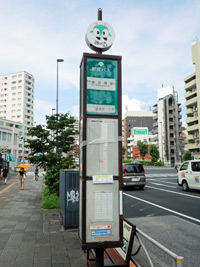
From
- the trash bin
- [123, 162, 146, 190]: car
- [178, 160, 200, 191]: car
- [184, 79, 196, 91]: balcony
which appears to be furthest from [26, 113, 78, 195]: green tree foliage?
[184, 79, 196, 91]: balcony

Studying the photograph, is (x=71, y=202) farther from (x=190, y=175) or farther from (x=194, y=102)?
(x=194, y=102)

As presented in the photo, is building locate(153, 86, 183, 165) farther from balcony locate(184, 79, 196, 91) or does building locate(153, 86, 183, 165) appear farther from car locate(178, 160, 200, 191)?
car locate(178, 160, 200, 191)

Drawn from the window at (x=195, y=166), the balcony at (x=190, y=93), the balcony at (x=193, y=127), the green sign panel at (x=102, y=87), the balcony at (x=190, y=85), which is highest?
the balcony at (x=190, y=85)

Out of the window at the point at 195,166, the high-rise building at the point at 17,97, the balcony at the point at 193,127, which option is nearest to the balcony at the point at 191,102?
the balcony at the point at 193,127

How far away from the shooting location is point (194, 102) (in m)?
60.5

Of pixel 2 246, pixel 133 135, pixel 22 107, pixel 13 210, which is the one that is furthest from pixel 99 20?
pixel 133 135

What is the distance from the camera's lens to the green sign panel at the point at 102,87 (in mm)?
3793

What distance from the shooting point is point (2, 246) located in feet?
17.0

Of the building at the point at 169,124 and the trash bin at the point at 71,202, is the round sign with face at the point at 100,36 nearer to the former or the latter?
the trash bin at the point at 71,202

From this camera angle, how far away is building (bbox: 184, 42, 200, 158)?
5750cm

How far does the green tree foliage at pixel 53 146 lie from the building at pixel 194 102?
1865 inches

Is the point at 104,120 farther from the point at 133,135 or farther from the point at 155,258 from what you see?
the point at 133,135

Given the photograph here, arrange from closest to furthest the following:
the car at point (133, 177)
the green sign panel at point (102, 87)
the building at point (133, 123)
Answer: the green sign panel at point (102, 87) → the car at point (133, 177) → the building at point (133, 123)

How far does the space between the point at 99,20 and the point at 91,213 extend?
2994 mm
